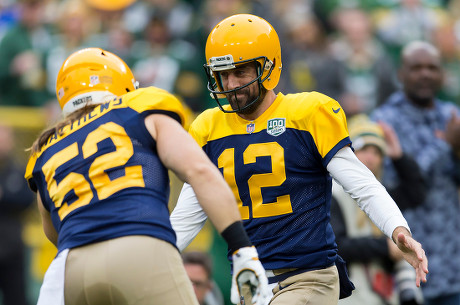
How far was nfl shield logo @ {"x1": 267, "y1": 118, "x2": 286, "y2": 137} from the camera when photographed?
4391 mm

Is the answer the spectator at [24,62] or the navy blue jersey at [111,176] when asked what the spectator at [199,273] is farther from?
the spectator at [24,62]

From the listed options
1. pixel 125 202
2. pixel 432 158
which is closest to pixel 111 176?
pixel 125 202

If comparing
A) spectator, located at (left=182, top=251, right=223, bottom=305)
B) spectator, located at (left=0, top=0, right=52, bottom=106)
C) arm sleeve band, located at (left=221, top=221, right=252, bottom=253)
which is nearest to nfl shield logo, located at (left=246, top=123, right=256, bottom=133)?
arm sleeve band, located at (left=221, top=221, right=252, bottom=253)

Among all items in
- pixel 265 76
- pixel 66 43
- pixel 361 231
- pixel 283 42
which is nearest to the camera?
pixel 265 76

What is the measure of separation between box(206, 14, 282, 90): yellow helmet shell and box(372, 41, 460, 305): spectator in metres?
2.70

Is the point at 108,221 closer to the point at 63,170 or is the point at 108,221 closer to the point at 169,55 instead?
the point at 63,170

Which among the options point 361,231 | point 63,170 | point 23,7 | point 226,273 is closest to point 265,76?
point 63,170

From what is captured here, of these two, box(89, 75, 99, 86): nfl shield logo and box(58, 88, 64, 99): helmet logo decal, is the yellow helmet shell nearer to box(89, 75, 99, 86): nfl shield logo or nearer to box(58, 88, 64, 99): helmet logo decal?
box(89, 75, 99, 86): nfl shield logo

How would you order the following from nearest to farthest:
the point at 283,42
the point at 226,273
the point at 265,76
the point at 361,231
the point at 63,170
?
1. the point at 63,170
2. the point at 265,76
3. the point at 361,231
4. the point at 226,273
5. the point at 283,42

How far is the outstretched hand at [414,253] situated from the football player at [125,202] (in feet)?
2.91

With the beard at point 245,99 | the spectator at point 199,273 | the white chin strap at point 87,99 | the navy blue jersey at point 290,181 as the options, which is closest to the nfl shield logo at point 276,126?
the navy blue jersey at point 290,181

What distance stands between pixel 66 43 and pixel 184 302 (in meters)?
6.82

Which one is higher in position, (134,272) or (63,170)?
(63,170)

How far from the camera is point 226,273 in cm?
895
